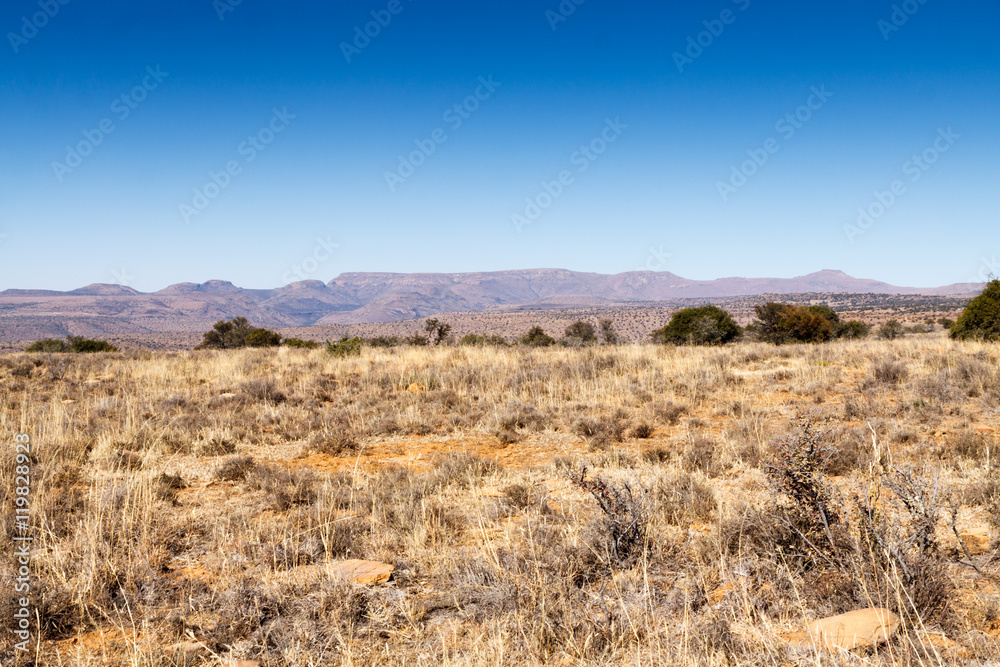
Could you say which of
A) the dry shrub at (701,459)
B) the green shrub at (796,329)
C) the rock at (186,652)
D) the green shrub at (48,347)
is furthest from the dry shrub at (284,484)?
the green shrub at (48,347)

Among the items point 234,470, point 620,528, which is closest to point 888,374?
point 620,528

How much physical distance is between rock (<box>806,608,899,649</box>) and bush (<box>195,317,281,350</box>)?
29729 millimetres

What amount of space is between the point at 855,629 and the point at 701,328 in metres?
21.1

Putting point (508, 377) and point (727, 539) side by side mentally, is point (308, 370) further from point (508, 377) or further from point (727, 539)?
point (727, 539)

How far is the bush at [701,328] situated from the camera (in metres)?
22.3

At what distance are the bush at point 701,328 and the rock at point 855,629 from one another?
19783mm

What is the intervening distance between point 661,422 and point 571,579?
5.39 metres

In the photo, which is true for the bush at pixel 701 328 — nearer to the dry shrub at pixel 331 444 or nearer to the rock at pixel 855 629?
the dry shrub at pixel 331 444

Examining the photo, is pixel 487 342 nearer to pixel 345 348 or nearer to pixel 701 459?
pixel 345 348

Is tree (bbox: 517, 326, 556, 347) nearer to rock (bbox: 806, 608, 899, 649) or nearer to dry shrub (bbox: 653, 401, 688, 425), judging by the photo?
dry shrub (bbox: 653, 401, 688, 425)

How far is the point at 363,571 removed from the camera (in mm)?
3668

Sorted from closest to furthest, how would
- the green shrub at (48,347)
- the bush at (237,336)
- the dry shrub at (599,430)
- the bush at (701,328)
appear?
the dry shrub at (599,430)
the bush at (701,328)
the green shrub at (48,347)
the bush at (237,336)

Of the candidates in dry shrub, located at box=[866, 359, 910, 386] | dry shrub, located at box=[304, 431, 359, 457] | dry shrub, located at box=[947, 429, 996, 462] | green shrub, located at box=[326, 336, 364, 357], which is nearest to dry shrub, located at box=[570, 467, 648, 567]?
dry shrub, located at box=[947, 429, 996, 462]

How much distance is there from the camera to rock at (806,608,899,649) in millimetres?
2549
